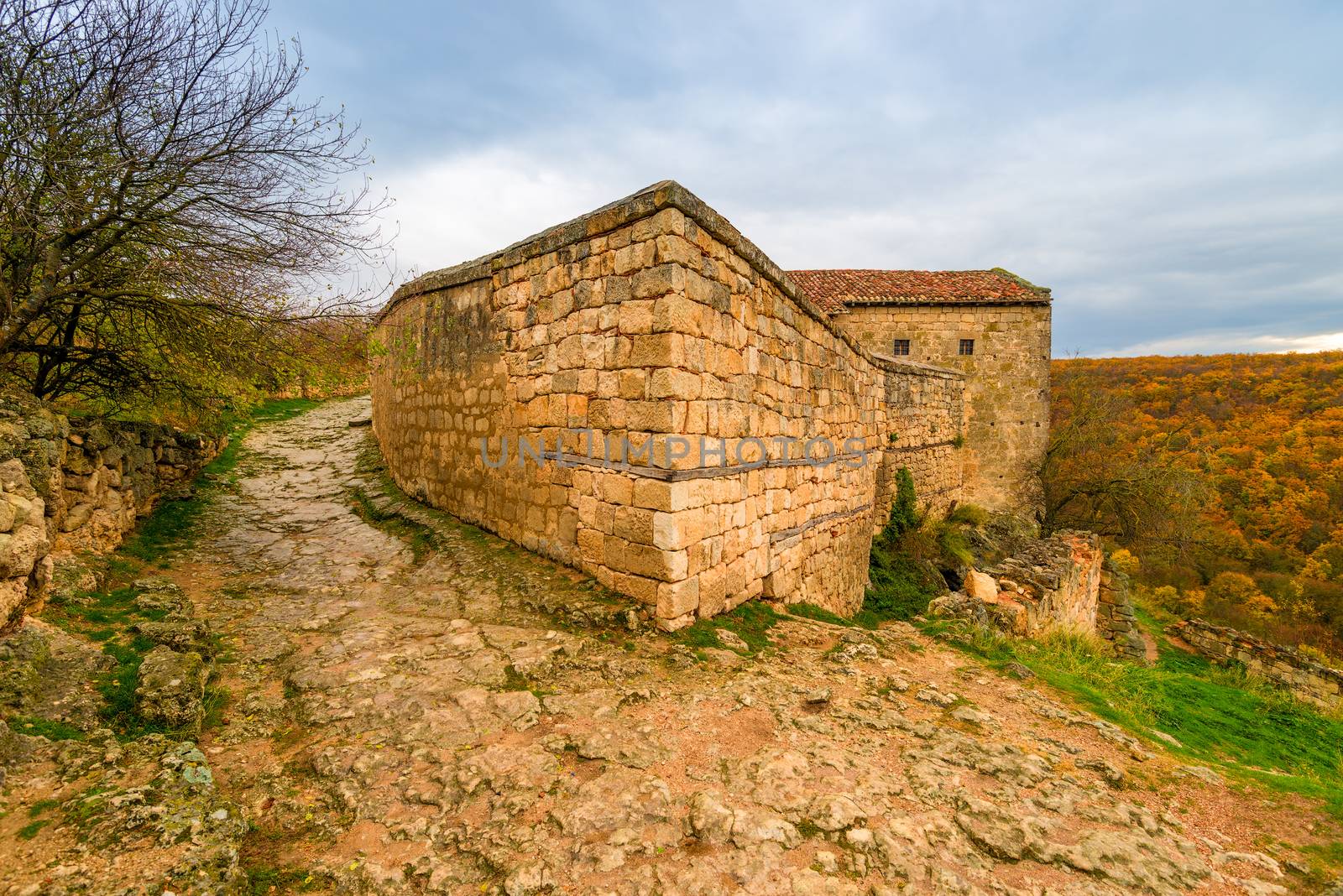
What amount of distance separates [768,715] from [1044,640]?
15.7 ft

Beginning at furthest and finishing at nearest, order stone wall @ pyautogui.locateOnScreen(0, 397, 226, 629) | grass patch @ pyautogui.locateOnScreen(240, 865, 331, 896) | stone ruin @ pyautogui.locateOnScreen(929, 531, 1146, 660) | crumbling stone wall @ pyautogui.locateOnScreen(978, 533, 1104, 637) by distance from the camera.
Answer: crumbling stone wall @ pyautogui.locateOnScreen(978, 533, 1104, 637), stone ruin @ pyautogui.locateOnScreen(929, 531, 1146, 660), stone wall @ pyautogui.locateOnScreen(0, 397, 226, 629), grass patch @ pyautogui.locateOnScreen(240, 865, 331, 896)

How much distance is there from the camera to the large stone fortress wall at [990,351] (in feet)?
58.5

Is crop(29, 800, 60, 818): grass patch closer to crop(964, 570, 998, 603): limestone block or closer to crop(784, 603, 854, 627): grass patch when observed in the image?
crop(784, 603, 854, 627): grass patch

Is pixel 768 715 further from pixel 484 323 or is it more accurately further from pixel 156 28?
pixel 156 28

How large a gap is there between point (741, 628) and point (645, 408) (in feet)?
6.78

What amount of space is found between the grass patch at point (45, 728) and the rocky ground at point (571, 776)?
0.03 meters

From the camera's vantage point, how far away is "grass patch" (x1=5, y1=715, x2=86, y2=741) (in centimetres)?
227

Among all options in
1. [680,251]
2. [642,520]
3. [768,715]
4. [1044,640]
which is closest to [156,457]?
[642,520]

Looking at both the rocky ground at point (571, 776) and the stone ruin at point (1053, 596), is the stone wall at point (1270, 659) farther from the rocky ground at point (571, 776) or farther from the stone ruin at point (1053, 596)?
the rocky ground at point (571, 776)

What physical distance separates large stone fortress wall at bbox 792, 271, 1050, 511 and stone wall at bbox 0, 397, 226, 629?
17.1 m

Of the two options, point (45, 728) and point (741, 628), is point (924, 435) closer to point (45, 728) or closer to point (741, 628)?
point (741, 628)

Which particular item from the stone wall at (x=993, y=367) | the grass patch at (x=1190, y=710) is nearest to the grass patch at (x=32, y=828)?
the grass patch at (x=1190, y=710)

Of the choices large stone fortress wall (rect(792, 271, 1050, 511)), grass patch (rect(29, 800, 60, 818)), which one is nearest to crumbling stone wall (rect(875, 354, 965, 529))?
large stone fortress wall (rect(792, 271, 1050, 511))

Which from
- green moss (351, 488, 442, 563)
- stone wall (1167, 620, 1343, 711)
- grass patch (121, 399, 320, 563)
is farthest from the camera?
stone wall (1167, 620, 1343, 711)
